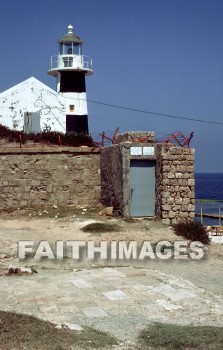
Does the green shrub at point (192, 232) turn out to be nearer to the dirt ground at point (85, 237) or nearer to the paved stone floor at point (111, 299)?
the dirt ground at point (85, 237)

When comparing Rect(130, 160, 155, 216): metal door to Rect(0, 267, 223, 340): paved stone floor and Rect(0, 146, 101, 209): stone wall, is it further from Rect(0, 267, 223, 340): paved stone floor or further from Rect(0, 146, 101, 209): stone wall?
Rect(0, 267, 223, 340): paved stone floor

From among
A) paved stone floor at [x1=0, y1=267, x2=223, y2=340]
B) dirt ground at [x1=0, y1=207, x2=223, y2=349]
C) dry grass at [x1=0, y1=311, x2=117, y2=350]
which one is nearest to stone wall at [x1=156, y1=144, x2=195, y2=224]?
dirt ground at [x1=0, y1=207, x2=223, y2=349]

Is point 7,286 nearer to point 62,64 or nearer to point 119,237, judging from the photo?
point 119,237

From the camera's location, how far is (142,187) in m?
19.4

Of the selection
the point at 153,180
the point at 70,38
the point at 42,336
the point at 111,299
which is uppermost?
the point at 70,38

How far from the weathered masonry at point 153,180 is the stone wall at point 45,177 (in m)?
2.51

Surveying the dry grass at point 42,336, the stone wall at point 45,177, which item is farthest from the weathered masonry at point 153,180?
the dry grass at point 42,336

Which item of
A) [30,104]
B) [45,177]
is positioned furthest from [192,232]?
[30,104]

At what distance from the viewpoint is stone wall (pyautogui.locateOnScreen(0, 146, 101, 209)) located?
22078 millimetres

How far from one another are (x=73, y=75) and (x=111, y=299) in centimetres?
2449

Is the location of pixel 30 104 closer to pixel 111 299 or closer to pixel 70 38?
pixel 70 38

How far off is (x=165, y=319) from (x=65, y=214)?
1246 cm

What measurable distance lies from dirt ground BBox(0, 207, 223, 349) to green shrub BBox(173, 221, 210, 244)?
26 centimetres

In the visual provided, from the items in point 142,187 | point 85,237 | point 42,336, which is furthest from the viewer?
point 142,187
